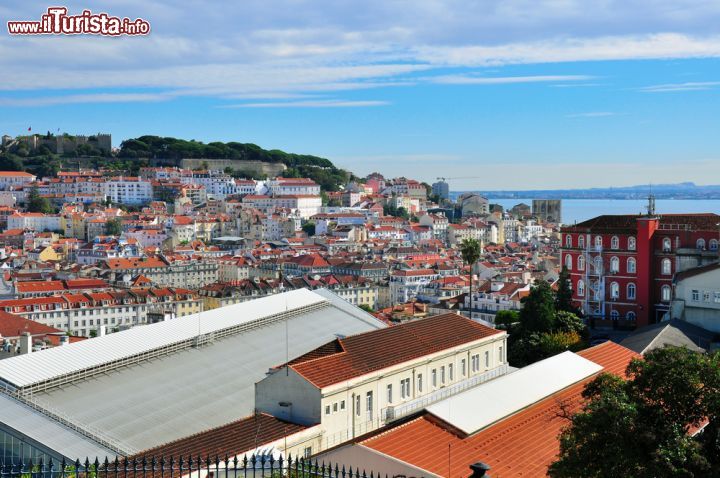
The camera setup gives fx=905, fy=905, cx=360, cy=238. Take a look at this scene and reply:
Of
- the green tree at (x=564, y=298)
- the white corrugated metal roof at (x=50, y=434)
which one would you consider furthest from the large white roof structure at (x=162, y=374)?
the green tree at (x=564, y=298)

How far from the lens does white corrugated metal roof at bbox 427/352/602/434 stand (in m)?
16.9

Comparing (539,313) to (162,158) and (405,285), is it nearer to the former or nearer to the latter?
(405,285)

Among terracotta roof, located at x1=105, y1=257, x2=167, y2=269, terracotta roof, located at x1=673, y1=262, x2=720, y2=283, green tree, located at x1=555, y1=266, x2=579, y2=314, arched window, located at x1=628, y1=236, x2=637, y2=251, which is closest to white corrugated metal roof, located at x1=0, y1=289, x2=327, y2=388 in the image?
green tree, located at x1=555, y1=266, x2=579, y2=314

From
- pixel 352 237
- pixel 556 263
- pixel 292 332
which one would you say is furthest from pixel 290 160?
pixel 292 332

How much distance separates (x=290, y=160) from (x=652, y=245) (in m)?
111

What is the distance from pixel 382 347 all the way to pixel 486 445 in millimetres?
4516

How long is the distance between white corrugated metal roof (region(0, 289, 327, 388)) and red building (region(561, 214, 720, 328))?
1366 cm

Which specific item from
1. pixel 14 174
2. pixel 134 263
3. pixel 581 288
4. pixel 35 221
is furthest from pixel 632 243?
pixel 14 174

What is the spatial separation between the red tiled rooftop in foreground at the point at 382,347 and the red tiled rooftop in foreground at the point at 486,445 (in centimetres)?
234

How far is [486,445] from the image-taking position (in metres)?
16.2

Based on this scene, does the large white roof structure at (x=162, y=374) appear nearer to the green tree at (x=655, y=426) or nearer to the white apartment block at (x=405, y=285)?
the green tree at (x=655, y=426)

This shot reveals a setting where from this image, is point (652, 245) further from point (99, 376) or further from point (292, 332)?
point (99, 376)

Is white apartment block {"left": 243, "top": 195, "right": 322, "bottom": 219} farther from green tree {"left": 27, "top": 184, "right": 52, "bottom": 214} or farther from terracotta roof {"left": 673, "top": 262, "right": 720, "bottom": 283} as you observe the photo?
terracotta roof {"left": 673, "top": 262, "right": 720, "bottom": 283}

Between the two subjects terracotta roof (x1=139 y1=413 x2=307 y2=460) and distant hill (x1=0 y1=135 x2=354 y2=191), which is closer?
terracotta roof (x1=139 y1=413 x2=307 y2=460)
